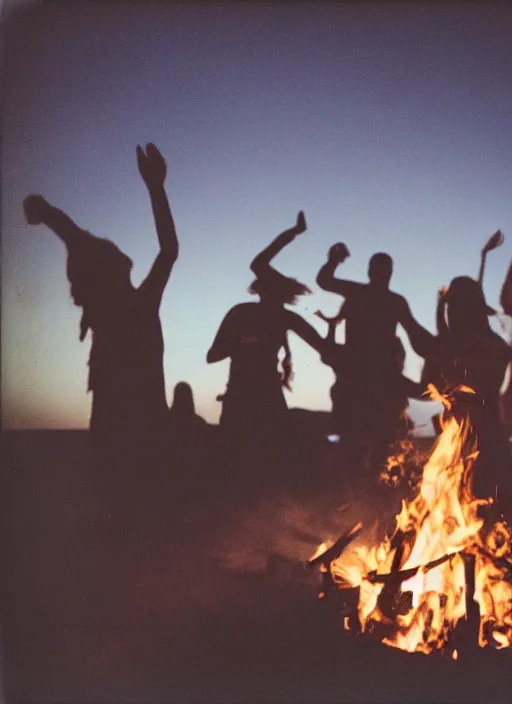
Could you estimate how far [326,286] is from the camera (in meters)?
3.17

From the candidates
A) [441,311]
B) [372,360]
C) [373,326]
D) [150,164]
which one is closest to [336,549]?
[372,360]

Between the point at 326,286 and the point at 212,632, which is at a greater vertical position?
the point at 326,286

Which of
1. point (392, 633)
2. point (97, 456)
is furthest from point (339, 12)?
point (392, 633)

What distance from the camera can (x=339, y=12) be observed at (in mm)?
3096

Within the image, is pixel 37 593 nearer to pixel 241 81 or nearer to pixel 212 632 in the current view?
pixel 212 632

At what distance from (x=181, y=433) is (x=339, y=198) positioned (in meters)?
1.14

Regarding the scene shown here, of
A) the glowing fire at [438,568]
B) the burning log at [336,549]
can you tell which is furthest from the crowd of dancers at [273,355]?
the burning log at [336,549]

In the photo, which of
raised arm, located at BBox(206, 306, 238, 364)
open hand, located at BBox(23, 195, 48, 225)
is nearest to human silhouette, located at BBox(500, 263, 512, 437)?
raised arm, located at BBox(206, 306, 238, 364)

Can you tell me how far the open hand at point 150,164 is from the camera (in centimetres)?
310

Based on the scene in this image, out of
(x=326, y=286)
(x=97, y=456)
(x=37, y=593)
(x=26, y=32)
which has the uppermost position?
(x=26, y=32)

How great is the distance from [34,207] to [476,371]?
1.90m

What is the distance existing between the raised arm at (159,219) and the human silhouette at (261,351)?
1.01 feet

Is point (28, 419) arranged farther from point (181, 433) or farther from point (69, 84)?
point (69, 84)

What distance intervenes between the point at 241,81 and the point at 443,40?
0.82 metres
